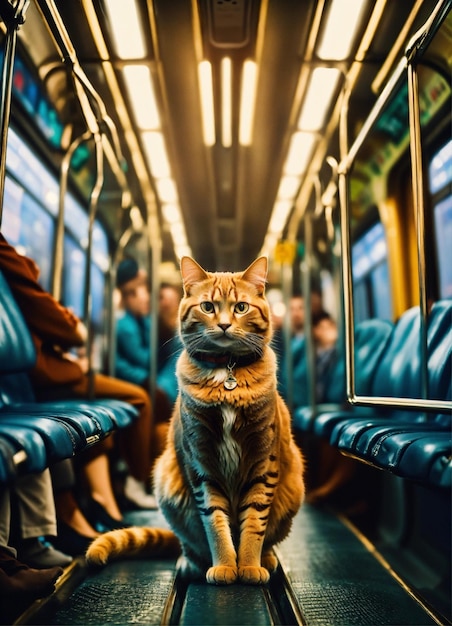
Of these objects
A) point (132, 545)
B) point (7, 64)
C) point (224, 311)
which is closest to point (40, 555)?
point (132, 545)

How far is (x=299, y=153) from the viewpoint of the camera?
2.60 metres

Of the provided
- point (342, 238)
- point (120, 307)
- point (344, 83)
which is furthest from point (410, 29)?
point (120, 307)

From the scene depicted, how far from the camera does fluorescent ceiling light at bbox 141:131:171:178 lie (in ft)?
7.73

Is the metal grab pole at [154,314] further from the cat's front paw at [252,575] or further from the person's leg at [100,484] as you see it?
the cat's front paw at [252,575]

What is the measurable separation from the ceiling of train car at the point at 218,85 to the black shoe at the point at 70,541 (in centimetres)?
111

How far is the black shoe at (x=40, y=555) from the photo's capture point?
162cm

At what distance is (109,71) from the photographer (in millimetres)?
1896

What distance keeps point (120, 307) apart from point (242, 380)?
1.81m

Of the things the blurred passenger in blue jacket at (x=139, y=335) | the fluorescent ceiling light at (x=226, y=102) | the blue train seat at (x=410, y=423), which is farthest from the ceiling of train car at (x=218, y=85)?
the blue train seat at (x=410, y=423)

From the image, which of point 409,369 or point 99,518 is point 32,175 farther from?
point 409,369

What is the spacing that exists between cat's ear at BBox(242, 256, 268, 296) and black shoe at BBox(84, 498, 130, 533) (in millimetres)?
1270

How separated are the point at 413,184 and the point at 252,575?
1354 millimetres

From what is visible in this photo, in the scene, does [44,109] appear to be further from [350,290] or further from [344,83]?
[350,290]

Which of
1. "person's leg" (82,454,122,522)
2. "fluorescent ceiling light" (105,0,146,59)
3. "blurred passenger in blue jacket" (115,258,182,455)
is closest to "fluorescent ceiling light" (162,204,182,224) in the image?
"blurred passenger in blue jacket" (115,258,182,455)
